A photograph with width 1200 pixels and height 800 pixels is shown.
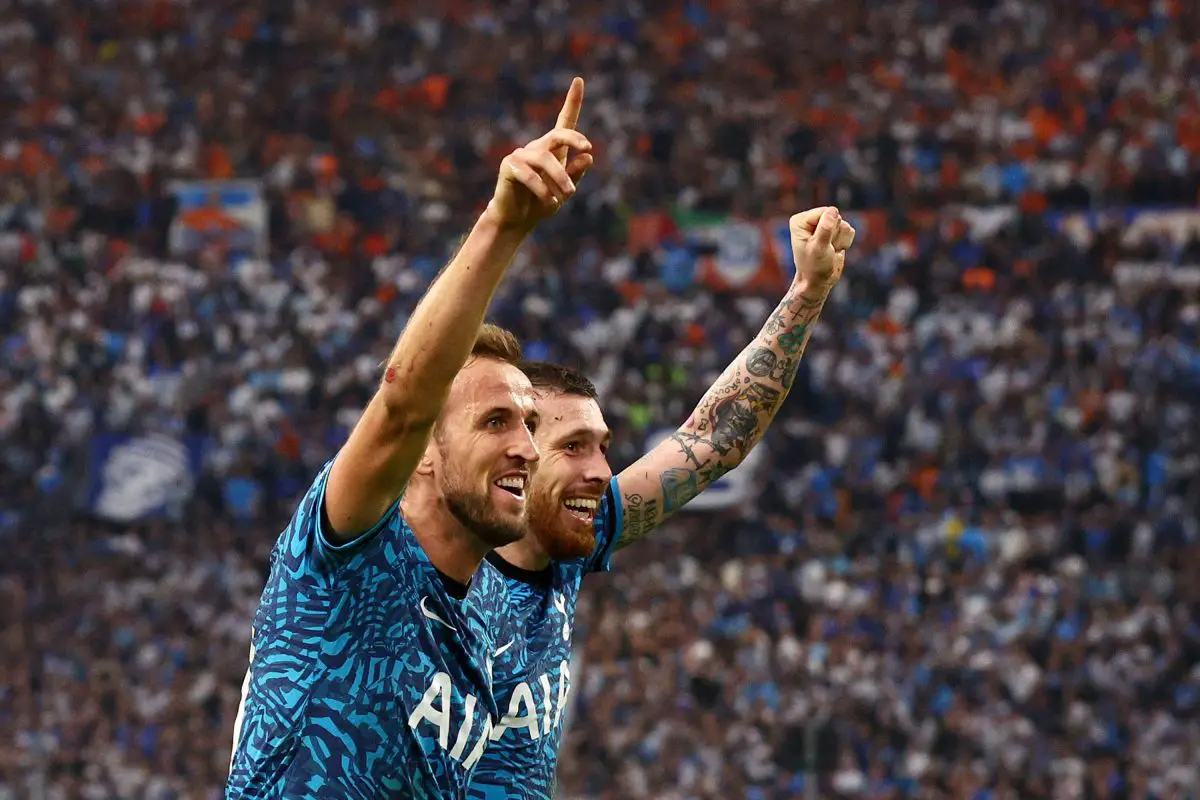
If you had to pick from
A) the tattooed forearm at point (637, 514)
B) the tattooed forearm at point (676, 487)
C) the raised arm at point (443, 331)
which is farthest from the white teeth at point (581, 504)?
the raised arm at point (443, 331)

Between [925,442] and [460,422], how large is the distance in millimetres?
13375

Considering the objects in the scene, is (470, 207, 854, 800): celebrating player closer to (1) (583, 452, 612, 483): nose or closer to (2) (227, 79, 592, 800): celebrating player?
(1) (583, 452, 612, 483): nose

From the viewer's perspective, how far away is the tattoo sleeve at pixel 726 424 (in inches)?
208

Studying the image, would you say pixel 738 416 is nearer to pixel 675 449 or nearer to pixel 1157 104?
pixel 675 449

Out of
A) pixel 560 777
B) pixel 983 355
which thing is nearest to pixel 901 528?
pixel 983 355

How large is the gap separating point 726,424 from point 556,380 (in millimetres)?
574

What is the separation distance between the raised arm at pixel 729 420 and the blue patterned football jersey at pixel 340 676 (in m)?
1.59

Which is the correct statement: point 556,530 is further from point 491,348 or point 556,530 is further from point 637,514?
point 491,348

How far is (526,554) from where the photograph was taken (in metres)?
4.92

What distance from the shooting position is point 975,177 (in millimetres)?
19766

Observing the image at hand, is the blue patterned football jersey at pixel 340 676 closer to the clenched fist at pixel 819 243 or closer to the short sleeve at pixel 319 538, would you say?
the short sleeve at pixel 319 538

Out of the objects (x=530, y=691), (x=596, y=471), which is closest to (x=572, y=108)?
(x=596, y=471)

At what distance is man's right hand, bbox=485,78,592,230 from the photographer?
320cm

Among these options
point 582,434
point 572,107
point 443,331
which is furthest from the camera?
point 582,434
